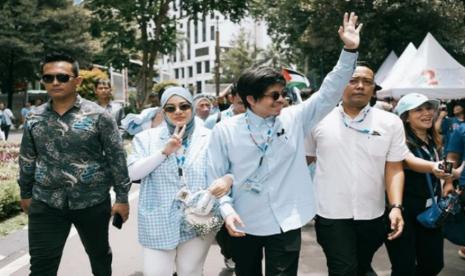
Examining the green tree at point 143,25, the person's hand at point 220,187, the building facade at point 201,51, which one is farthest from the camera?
the building facade at point 201,51

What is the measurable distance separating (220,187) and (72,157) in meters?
1.18

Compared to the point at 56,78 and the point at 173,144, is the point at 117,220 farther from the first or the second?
the point at 56,78

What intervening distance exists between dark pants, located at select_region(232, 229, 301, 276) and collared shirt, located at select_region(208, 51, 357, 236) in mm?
66

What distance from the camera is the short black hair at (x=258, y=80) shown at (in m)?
3.06

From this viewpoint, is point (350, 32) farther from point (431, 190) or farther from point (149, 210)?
point (149, 210)

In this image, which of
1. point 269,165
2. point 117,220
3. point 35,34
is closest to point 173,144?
point 269,165

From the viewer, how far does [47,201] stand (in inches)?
141

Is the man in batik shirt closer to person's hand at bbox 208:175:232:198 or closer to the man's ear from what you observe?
person's hand at bbox 208:175:232:198

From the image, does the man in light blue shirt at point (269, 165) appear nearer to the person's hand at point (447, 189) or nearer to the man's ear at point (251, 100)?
the man's ear at point (251, 100)

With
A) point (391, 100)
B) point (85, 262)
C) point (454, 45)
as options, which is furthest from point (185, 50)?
point (85, 262)

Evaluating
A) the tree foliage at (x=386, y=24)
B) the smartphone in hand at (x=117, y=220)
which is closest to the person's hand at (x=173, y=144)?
the smartphone in hand at (x=117, y=220)

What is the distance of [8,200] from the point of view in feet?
24.6

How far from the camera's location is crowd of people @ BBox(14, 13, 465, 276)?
310cm

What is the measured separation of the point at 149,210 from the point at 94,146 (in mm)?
640
